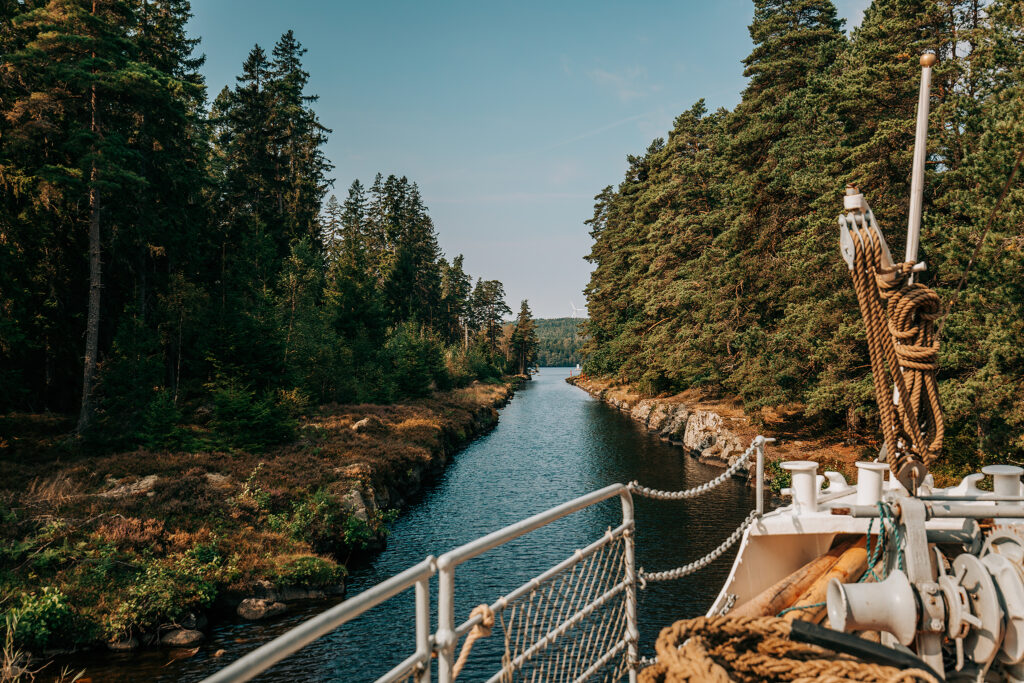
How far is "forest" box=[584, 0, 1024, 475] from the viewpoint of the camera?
1382 cm

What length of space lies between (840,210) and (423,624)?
2070 centimetres

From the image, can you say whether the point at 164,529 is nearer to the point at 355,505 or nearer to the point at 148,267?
the point at 355,505

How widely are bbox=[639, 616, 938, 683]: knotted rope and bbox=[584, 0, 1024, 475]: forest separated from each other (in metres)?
5.81

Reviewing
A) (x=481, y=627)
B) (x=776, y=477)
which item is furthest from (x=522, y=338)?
(x=481, y=627)

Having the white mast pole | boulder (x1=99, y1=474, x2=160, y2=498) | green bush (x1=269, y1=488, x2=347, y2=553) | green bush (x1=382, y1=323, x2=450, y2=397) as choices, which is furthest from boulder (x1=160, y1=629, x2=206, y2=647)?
green bush (x1=382, y1=323, x2=450, y2=397)

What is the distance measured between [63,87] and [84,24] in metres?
2.42

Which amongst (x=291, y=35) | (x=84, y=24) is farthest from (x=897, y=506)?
(x=291, y=35)

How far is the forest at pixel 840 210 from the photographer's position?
45.3 feet

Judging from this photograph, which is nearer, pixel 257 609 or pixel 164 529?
pixel 257 609

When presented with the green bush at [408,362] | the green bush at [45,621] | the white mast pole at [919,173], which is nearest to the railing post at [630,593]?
the white mast pole at [919,173]

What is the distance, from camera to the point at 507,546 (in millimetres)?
16781

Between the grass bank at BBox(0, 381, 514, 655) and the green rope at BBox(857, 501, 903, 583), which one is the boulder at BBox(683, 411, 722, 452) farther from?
the green rope at BBox(857, 501, 903, 583)

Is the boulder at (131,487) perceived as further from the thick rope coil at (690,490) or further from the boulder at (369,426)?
the thick rope coil at (690,490)

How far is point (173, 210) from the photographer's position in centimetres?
3016
